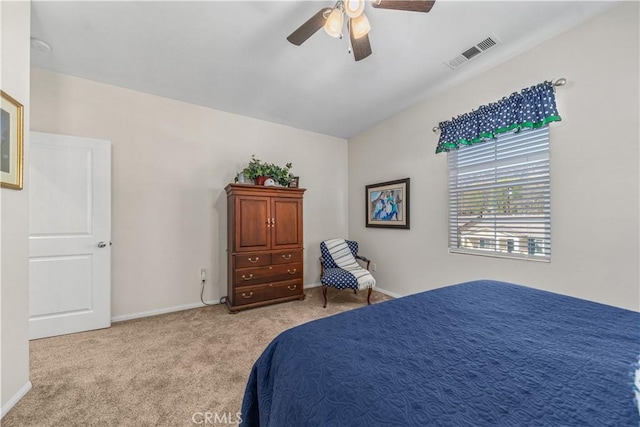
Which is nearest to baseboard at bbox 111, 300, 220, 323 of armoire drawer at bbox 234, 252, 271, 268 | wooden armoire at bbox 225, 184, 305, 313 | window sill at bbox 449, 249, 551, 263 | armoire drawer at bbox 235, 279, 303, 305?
wooden armoire at bbox 225, 184, 305, 313

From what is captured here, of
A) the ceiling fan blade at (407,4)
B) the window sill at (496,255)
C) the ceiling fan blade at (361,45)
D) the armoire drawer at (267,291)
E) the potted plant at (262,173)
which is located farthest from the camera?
the potted plant at (262,173)

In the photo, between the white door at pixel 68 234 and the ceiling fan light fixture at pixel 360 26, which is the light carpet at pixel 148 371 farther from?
the ceiling fan light fixture at pixel 360 26

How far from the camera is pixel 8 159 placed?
149cm

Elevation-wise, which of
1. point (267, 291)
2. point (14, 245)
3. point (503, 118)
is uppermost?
point (503, 118)

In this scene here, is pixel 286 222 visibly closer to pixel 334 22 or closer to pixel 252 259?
pixel 252 259

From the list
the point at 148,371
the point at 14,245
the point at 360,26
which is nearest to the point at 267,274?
the point at 148,371

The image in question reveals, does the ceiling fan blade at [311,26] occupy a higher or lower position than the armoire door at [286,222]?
higher

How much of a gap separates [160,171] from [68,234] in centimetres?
107

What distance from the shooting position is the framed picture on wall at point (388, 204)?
3320 millimetres

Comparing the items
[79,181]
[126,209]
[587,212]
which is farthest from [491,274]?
[79,181]

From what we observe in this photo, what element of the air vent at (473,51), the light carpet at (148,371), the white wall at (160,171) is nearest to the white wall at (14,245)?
the light carpet at (148,371)

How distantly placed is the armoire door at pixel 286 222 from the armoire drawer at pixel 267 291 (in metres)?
0.50

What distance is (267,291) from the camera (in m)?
3.09

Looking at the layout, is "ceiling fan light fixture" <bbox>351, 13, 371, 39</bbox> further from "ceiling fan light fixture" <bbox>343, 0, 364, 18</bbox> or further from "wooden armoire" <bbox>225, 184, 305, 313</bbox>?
"wooden armoire" <bbox>225, 184, 305, 313</bbox>
